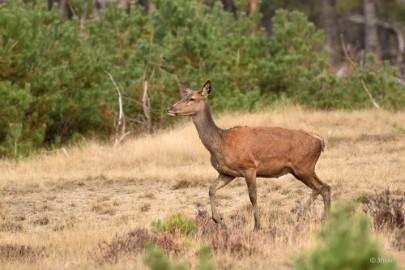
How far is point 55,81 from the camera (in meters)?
21.8

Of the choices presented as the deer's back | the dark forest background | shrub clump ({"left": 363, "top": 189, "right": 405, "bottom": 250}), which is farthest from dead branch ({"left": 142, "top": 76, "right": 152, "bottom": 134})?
shrub clump ({"left": 363, "top": 189, "right": 405, "bottom": 250})

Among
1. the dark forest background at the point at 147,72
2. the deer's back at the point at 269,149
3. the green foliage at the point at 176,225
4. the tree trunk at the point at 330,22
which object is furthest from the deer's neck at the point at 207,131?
the tree trunk at the point at 330,22

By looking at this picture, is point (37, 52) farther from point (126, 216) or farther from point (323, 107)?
point (126, 216)

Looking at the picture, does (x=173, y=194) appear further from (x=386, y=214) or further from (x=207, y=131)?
(x=386, y=214)

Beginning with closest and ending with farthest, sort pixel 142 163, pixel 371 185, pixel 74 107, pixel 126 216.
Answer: pixel 126 216, pixel 371 185, pixel 142 163, pixel 74 107

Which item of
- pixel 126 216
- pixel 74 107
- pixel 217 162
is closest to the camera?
pixel 217 162

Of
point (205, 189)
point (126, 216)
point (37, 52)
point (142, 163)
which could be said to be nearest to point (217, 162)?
point (126, 216)

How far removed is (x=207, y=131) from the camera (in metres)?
12.2

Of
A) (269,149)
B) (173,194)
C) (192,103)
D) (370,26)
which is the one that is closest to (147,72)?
(173,194)

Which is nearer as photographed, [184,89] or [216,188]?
[216,188]

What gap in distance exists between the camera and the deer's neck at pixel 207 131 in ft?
39.5

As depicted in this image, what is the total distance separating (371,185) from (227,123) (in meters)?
6.81

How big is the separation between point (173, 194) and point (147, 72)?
8697mm

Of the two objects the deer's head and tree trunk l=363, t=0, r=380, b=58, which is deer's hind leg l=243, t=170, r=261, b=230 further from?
tree trunk l=363, t=0, r=380, b=58
